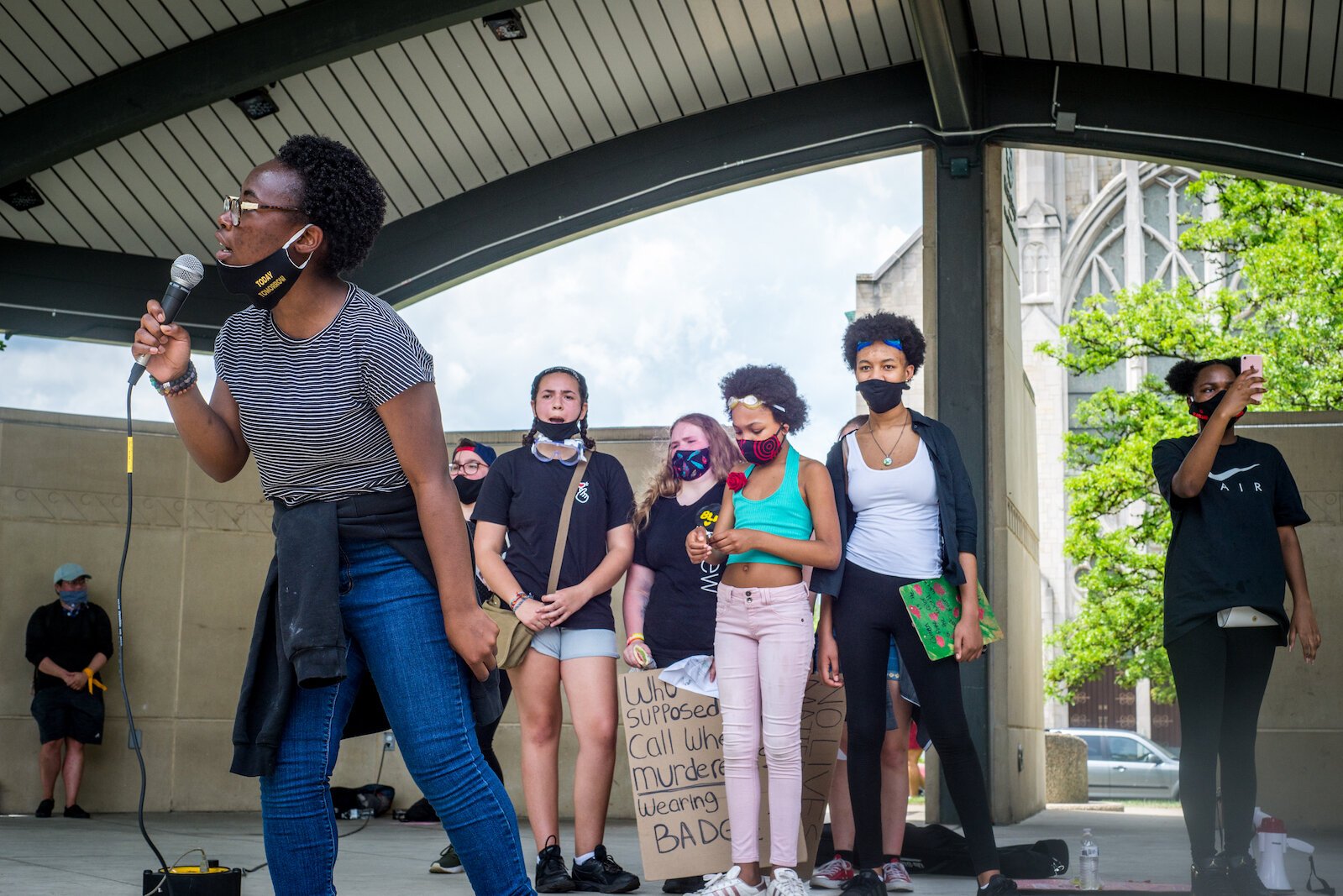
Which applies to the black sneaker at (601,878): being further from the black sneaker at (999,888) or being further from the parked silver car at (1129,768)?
the parked silver car at (1129,768)

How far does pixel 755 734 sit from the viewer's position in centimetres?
475

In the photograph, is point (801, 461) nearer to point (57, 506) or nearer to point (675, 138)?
point (675, 138)

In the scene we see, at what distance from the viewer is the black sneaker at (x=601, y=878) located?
5.00 metres

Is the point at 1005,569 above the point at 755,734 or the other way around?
above

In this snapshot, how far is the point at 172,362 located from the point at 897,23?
7.57m

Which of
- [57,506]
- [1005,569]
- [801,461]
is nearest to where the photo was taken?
[801,461]

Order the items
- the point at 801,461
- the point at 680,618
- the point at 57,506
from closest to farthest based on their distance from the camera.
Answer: the point at 801,461 < the point at 680,618 < the point at 57,506

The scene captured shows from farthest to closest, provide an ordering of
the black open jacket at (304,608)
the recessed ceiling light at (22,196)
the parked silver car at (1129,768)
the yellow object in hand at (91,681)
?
the parked silver car at (1129,768)
the recessed ceiling light at (22,196)
the yellow object in hand at (91,681)
the black open jacket at (304,608)

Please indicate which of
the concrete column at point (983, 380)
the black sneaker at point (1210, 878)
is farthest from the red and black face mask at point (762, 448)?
the concrete column at point (983, 380)

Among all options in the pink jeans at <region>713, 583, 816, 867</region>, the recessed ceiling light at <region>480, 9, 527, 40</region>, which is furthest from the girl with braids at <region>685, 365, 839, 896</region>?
the recessed ceiling light at <region>480, 9, 527, 40</region>

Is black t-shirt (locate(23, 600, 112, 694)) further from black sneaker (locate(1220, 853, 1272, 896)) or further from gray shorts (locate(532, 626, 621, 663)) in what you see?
black sneaker (locate(1220, 853, 1272, 896))

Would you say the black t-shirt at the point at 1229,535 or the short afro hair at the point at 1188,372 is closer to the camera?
the black t-shirt at the point at 1229,535

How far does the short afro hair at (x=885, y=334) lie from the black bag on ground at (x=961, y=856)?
1.99 meters

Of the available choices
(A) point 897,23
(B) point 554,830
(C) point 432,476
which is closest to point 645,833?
(B) point 554,830
